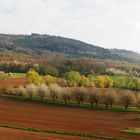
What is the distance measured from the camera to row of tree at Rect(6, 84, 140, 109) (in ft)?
361

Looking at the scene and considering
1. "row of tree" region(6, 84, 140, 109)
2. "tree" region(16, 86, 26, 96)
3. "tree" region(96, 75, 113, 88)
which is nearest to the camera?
"row of tree" region(6, 84, 140, 109)

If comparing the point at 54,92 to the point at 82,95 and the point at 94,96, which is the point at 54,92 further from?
the point at 94,96

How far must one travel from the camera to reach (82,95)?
113438mm

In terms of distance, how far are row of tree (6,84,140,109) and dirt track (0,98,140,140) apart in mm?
10023

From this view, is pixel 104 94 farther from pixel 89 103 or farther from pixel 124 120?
pixel 124 120

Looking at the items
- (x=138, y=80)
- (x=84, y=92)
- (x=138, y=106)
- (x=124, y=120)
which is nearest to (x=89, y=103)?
(x=84, y=92)

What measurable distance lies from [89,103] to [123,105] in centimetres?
989

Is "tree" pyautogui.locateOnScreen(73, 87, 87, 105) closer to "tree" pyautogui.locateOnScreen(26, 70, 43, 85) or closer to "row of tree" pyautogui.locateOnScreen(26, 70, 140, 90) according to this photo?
"tree" pyautogui.locateOnScreen(26, 70, 43, 85)

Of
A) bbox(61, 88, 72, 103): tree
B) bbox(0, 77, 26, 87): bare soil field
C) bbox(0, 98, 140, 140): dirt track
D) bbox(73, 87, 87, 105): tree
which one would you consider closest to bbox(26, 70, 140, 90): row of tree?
bbox(0, 77, 26, 87): bare soil field

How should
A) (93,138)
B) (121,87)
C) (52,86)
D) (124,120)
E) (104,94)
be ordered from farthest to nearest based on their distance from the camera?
(121,87) < (52,86) < (104,94) < (124,120) < (93,138)

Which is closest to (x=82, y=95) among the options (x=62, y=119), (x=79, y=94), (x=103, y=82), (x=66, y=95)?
(x=79, y=94)

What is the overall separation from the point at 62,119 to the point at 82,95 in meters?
33.5

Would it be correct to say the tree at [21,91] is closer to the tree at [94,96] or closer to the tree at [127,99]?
the tree at [94,96]

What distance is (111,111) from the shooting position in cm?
9975
